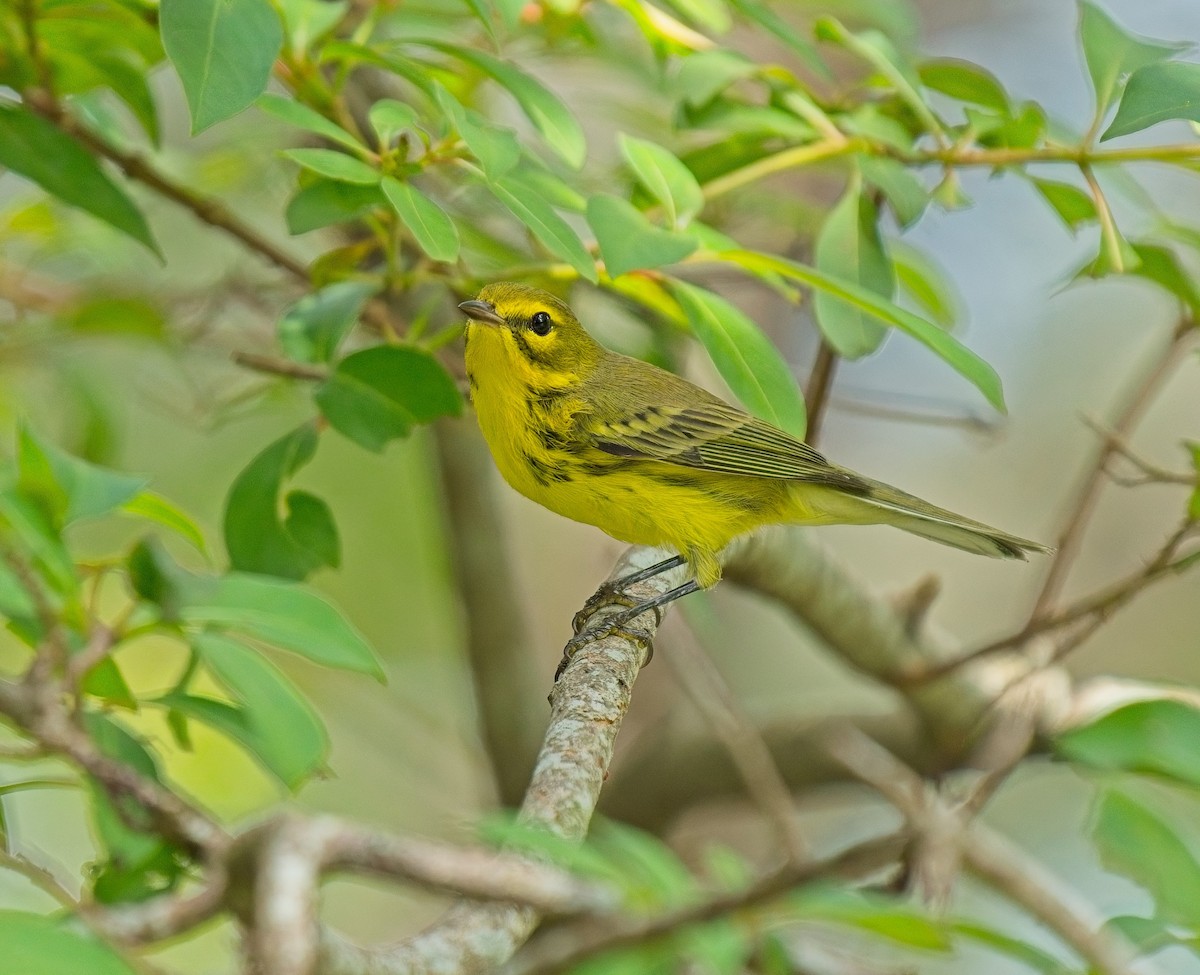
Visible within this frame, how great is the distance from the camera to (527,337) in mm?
3256

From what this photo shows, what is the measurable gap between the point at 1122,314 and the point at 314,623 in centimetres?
777

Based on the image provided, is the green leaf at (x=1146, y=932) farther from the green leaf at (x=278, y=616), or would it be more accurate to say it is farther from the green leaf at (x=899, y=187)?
the green leaf at (x=899, y=187)

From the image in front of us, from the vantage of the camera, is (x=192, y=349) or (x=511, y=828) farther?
(x=192, y=349)

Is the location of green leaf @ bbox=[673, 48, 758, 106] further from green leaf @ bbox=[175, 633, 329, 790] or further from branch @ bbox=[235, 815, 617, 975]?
branch @ bbox=[235, 815, 617, 975]

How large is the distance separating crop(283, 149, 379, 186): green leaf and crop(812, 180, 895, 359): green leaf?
94cm

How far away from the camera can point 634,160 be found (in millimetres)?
2182

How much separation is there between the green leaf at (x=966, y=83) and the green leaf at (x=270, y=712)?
1943 mm

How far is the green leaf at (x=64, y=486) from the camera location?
165 cm

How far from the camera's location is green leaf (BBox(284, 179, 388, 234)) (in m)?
2.22

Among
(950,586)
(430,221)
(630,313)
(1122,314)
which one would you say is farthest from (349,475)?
(1122,314)

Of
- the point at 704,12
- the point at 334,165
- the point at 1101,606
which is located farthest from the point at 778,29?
the point at 1101,606

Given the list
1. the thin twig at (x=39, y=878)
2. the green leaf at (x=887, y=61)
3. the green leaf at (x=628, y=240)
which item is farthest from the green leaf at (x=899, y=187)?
the thin twig at (x=39, y=878)

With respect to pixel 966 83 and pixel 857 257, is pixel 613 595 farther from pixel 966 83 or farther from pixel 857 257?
pixel 966 83

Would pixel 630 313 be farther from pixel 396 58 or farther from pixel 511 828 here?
pixel 511 828
